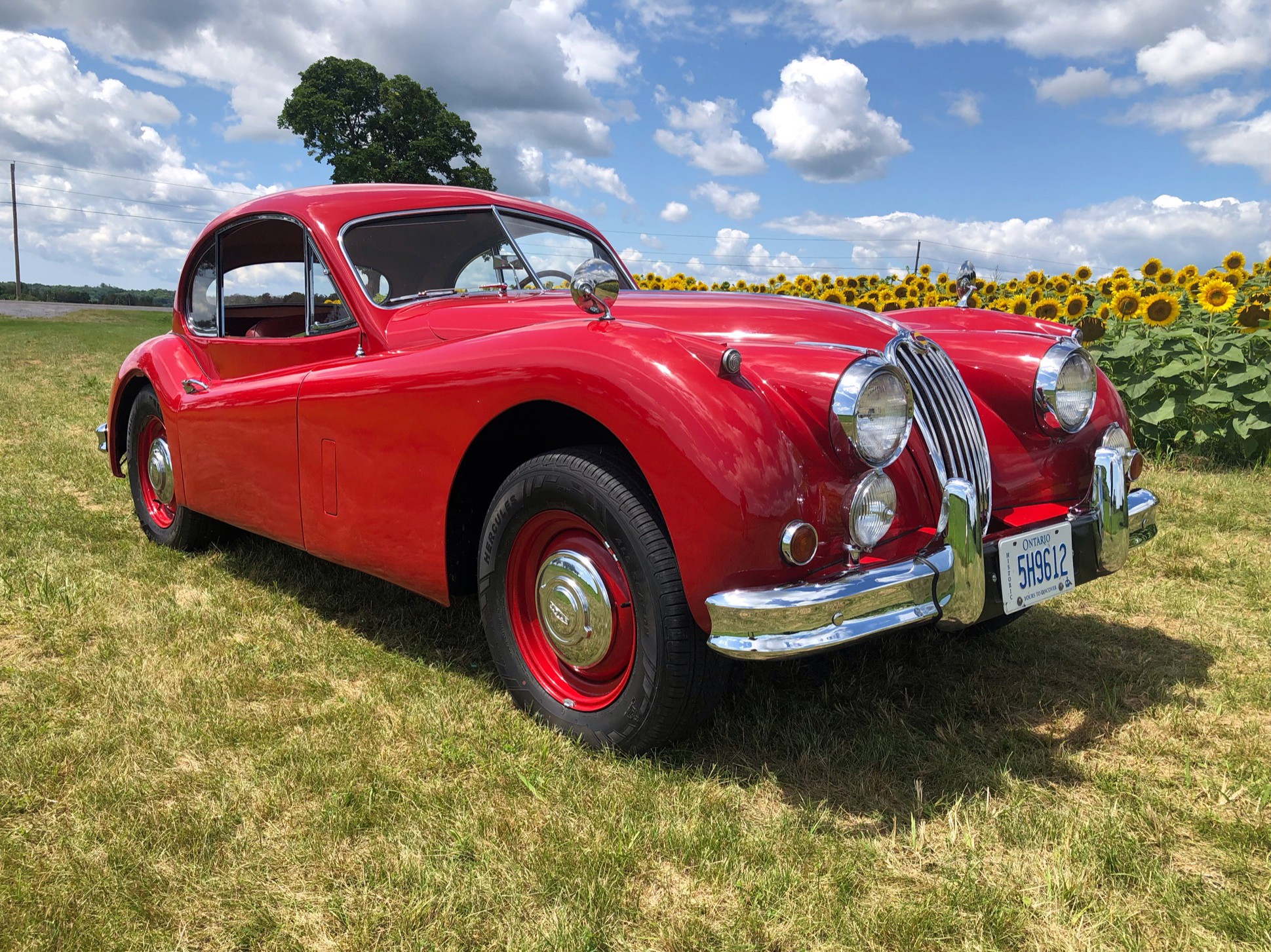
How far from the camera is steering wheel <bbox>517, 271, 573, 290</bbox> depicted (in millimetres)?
3415

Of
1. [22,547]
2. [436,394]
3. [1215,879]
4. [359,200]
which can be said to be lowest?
[1215,879]

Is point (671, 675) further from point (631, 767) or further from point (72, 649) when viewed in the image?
point (72, 649)

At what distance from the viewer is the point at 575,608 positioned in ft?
7.48

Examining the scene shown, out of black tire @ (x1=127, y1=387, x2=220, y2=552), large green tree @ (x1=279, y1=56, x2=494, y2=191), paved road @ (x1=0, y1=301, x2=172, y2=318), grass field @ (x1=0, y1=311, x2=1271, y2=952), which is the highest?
large green tree @ (x1=279, y1=56, x2=494, y2=191)

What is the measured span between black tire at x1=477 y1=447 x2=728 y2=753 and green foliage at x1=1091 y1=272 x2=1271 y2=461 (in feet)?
16.5

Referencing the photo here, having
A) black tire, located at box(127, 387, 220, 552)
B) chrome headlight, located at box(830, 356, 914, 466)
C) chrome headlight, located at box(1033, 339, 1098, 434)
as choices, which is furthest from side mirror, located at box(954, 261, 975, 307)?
black tire, located at box(127, 387, 220, 552)

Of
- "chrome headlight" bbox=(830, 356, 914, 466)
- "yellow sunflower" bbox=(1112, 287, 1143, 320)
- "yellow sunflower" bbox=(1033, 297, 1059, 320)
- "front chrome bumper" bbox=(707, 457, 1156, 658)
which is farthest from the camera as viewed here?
"yellow sunflower" bbox=(1033, 297, 1059, 320)

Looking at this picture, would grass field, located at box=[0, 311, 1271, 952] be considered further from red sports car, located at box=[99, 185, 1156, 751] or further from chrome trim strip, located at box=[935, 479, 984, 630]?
chrome trim strip, located at box=[935, 479, 984, 630]

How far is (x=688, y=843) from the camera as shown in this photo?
1896mm

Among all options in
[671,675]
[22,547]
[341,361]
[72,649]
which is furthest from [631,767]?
[22,547]

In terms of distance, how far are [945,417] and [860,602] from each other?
760mm

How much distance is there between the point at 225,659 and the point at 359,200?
1.79m

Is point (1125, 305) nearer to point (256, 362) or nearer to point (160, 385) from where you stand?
point (256, 362)

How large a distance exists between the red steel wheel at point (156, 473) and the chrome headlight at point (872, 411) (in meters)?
3.14
